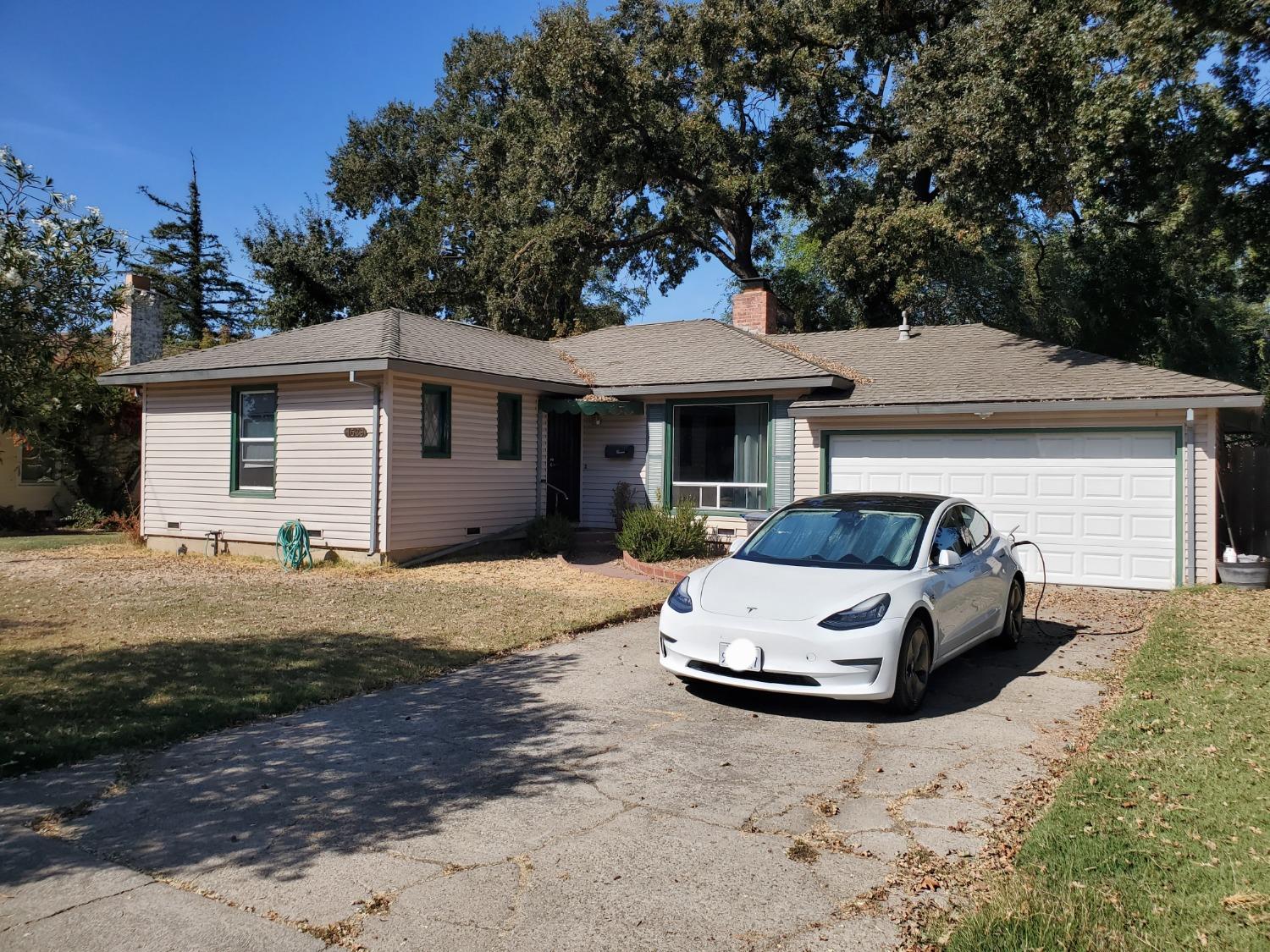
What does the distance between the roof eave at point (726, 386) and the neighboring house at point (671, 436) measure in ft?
0.11

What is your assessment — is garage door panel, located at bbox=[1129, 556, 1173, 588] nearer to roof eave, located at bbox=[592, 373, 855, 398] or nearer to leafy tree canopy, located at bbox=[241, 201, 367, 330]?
roof eave, located at bbox=[592, 373, 855, 398]

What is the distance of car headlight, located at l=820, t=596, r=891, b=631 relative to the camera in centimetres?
599

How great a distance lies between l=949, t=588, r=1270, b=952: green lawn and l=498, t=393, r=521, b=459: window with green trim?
36.5 feet

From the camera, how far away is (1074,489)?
12.8m

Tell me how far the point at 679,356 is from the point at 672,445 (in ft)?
7.53

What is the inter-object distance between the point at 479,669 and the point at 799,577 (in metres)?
2.97

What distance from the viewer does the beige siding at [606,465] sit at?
654 inches

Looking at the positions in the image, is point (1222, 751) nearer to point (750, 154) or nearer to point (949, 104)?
point (949, 104)

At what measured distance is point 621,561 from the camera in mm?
14555

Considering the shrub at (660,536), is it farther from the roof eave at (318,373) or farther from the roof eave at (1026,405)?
the roof eave at (318,373)

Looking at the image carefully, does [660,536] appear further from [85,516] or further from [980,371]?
[85,516]

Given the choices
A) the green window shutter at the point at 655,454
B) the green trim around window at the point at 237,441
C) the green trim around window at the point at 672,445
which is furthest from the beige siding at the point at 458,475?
the green trim around window at the point at 237,441

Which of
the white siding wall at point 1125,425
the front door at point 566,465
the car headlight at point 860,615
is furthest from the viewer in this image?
the front door at point 566,465

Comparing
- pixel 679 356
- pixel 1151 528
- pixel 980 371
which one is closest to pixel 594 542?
pixel 679 356
